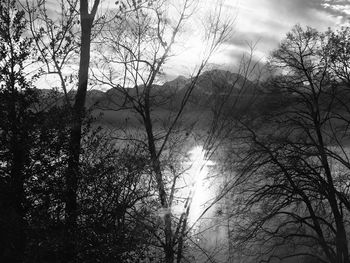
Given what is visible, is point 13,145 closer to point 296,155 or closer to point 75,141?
point 75,141

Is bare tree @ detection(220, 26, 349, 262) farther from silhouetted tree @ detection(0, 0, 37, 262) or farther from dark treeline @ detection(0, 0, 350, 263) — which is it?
silhouetted tree @ detection(0, 0, 37, 262)

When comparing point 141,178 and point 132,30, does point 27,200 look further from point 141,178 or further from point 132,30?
point 132,30

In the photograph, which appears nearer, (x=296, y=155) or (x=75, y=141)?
(x=75, y=141)

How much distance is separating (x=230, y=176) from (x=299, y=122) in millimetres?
4100

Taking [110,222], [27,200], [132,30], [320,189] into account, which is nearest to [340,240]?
[320,189]

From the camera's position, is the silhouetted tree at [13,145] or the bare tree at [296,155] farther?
the bare tree at [296,155]

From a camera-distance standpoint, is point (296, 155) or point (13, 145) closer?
point (13, 145)

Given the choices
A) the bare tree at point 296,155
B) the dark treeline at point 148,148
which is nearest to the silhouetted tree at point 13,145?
the dark treeline at point 148,148

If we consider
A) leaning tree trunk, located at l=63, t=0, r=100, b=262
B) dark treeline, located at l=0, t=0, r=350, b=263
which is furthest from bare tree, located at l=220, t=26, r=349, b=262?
leaning tree trunk, located at l=63, t=0, r=100, b=262

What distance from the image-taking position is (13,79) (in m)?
9.34

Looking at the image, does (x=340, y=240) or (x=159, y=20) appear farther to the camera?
(x=340, y=240)

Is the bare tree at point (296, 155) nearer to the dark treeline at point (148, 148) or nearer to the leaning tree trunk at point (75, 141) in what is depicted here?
the dark treeline at point (148, 148)

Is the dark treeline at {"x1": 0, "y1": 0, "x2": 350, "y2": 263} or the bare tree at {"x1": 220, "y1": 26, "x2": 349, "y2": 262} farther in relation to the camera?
the bare tree at {"x1": 220, "y1": 26, "x2": 349, "y2": 262}

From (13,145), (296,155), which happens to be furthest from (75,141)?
(296,155)
